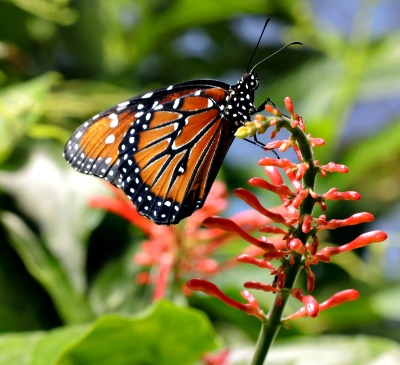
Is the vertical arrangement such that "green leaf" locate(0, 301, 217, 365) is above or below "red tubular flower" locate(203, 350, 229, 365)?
above

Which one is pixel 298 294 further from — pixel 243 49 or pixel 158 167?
pixel 243 49

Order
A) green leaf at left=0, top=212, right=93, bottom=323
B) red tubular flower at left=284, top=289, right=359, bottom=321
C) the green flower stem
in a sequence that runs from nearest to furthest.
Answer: the green flower stem
red tubular flower at left=284, top=289, right=359, bottom=321
green leaf at left=0, top=212, right=93, bottom=323

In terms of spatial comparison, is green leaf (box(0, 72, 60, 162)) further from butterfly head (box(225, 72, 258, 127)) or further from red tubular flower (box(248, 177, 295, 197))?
red tubular flower (box(248, 177, 295, 197))

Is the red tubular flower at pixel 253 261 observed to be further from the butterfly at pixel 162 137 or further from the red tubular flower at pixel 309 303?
the butterfly at pixel 162 137

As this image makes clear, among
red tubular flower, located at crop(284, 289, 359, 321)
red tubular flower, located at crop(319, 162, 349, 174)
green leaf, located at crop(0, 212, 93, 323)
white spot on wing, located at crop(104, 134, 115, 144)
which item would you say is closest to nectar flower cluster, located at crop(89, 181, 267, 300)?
green leaf, located at crop(0, 212, 93, 323)

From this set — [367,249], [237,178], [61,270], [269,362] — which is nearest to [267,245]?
[269,362]

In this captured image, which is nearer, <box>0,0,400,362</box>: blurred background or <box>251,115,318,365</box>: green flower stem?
<box>251,115,318,365</box>: green flower stem
